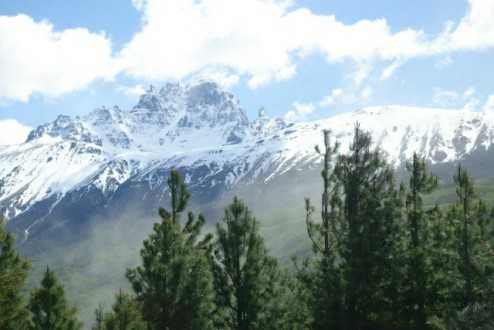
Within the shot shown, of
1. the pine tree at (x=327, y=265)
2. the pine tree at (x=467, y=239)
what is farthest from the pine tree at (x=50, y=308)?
the pine tree at (x=467, y=239)

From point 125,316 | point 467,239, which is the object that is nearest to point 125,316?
point 125,316

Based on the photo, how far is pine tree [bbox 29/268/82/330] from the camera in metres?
41.8

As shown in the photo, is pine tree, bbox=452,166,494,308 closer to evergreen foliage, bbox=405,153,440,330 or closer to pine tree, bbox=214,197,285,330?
evergreen foliage, bbox=405,153,440,330

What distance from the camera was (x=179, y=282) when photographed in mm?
37219

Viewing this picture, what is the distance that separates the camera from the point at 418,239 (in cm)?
3819

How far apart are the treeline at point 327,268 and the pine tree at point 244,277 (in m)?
0.07

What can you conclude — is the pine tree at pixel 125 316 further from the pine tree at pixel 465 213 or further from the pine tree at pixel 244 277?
the pine tree at pixel 465 213

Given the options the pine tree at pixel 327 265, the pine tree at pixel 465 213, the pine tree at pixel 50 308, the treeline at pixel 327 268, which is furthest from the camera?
the pine tree at pixel 50 308

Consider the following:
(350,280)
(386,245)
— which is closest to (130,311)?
(350,280)

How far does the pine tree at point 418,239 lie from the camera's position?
1396 inches

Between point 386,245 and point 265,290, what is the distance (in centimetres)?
919

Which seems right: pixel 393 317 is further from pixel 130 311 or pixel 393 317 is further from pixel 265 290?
pixel 130 311

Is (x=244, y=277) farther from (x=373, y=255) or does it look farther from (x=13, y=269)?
(x=13, y=269)

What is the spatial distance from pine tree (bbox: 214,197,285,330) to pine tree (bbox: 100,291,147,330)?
541 centimetres
